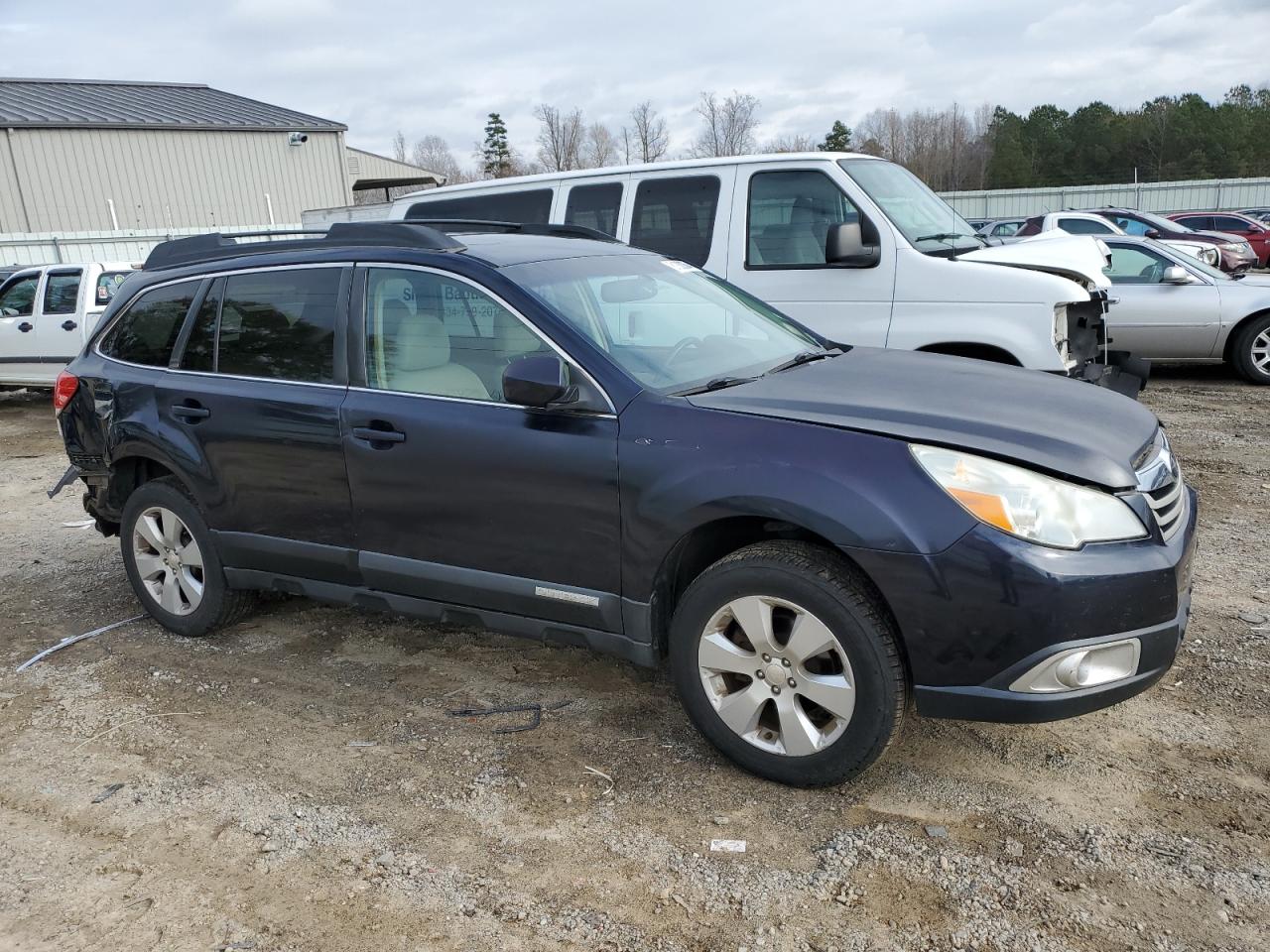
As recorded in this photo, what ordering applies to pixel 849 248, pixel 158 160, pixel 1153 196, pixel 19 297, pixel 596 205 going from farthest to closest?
pixel 1153 196, pixel 158 160, pixel 19 297, pixel 596 205, pixel 849 248

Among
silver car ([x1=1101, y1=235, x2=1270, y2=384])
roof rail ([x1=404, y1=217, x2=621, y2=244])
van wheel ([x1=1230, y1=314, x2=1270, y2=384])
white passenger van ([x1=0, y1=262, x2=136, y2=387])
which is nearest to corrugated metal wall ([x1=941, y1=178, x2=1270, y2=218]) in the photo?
silver car ([x1=1101, y1=235, x2=1270, y2=384])

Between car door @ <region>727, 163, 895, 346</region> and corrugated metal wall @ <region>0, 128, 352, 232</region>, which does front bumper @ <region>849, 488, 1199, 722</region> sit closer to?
car door @ <region>727, 163, 895, 346</region>

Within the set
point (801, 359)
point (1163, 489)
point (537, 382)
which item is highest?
point (537, 382)

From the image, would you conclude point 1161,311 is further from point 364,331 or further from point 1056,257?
point 364,331

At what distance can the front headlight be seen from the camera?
2.85 meters

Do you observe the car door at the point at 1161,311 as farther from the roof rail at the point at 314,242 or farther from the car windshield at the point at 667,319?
the roof rail at the point at 314,242

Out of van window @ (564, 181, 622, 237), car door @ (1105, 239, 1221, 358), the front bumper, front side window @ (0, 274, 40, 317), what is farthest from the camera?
front side window @ (0, 274, 40, 317)

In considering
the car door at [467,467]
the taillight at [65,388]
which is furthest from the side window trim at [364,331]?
the taillight at [65,388]

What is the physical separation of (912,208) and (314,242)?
13.5 ft

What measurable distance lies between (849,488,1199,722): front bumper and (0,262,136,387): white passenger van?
1152cm

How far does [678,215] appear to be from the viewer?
278 inches

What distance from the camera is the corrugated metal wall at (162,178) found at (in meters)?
32.7

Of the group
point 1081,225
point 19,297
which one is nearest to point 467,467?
point 19,297

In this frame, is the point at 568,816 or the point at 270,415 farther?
the point at 270,415
